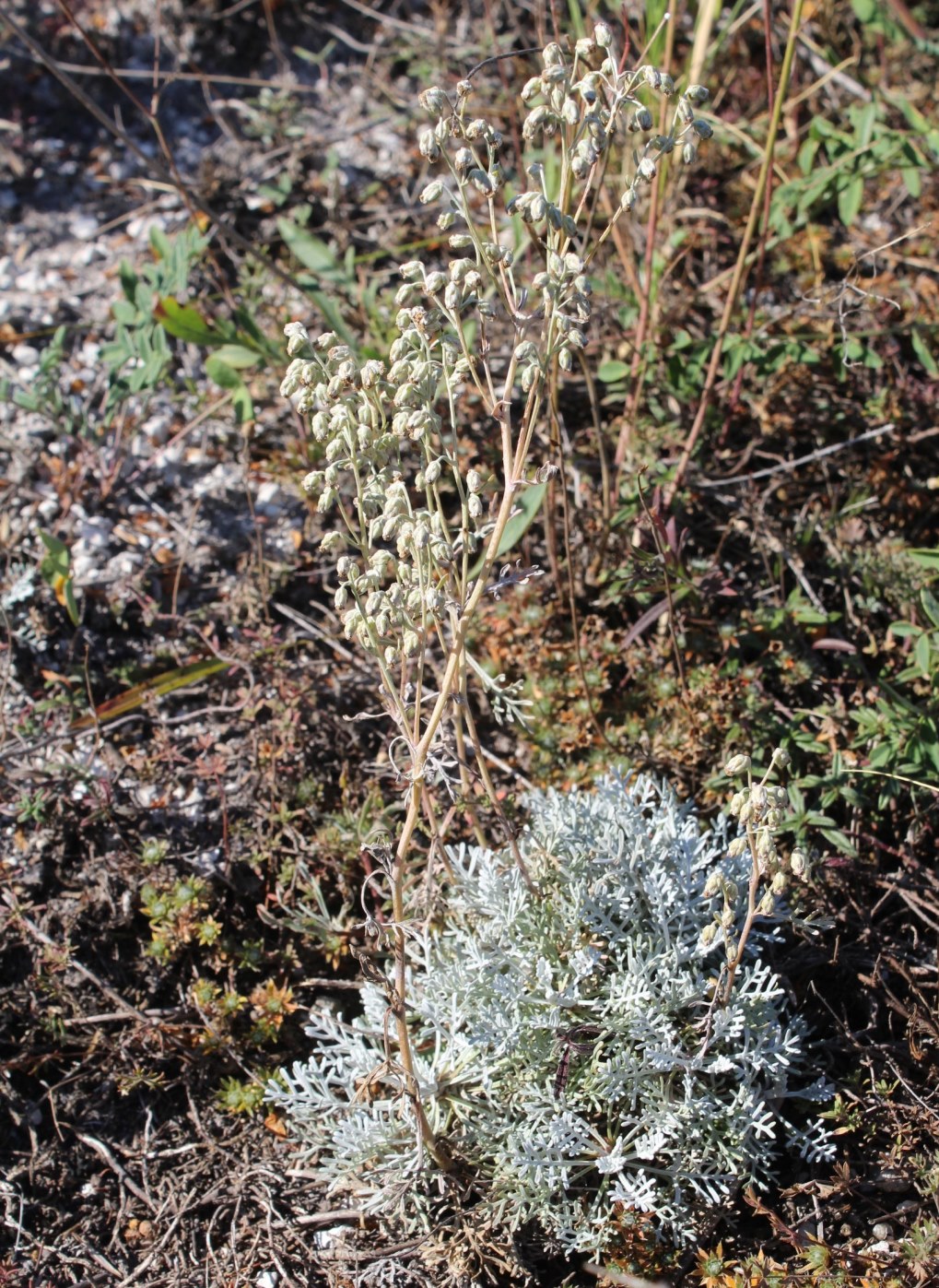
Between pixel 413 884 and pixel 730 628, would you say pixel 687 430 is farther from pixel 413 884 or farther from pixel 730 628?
pixel 413 884

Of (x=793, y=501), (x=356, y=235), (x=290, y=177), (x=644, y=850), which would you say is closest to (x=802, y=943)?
(x=644, y=850)

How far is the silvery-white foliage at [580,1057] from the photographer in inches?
95.3

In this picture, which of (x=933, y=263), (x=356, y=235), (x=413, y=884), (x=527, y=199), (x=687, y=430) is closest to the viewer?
(x=527, y=199)

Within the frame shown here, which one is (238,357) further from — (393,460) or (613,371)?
(393,460)

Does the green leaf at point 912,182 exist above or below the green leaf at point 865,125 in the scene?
below

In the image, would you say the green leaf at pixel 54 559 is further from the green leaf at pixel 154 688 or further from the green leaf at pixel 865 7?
the green leaf at pixel 865 7

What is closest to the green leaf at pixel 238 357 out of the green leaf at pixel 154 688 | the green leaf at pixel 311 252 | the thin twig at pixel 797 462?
the green leaf at pixel 311 252

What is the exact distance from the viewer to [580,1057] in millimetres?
2582

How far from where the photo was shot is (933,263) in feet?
12.7

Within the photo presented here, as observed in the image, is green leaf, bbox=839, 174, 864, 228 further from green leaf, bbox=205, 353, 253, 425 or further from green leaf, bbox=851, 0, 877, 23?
green leaf, bbox=205, 353, 253, 425

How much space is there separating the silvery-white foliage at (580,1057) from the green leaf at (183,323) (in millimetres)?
1840

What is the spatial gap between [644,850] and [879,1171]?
88cm

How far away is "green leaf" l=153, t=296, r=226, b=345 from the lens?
11.3ft

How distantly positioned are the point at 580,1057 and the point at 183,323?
2.43 m
